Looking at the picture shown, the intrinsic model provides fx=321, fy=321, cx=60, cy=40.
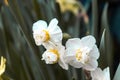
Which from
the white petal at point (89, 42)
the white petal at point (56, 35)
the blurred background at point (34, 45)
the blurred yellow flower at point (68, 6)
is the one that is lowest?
the blurred yellow flower at point (68, 6)

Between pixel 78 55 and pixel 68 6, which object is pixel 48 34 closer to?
pixel 78 55

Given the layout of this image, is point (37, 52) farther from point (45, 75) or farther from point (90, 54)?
point (90, 54)

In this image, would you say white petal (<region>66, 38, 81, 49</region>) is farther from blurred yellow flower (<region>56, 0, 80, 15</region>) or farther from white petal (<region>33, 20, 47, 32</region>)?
blurred yellow flower (<region>56, 0, 80, 15</region>)

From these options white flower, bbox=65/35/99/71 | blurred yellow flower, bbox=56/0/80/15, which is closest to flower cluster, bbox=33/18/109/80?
white flower, bbox=65/35/99/71

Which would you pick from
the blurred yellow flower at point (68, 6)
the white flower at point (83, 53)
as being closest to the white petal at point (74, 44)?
the white flower at point (83, 53)

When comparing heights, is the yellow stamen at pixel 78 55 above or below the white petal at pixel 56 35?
below

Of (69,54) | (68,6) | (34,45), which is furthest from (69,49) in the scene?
(68,6)

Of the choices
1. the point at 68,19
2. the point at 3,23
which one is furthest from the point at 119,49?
the point at 3,23

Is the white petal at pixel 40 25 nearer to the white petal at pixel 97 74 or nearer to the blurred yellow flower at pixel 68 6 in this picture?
the white petal at pixel 97 74
